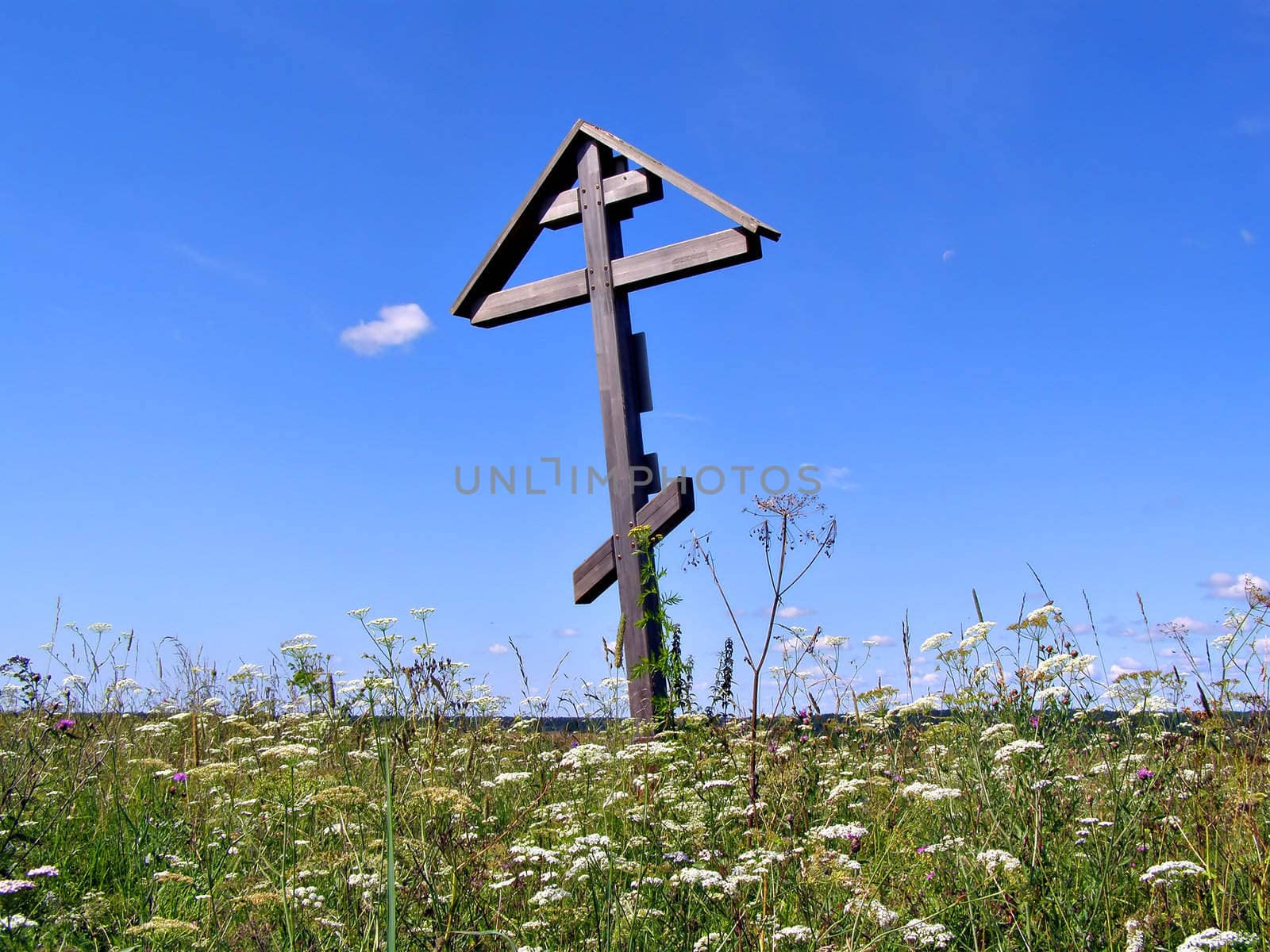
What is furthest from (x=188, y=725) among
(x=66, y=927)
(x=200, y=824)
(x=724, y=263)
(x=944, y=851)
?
(x=944, y=851)

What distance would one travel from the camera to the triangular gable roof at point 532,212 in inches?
263

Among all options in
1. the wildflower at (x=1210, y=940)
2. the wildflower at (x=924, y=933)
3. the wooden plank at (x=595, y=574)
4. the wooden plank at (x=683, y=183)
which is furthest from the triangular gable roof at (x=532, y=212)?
the wildflower at (x=1210, y=940)

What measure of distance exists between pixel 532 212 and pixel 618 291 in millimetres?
1142

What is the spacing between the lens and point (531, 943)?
2488mm

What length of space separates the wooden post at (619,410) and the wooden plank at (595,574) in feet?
0.24

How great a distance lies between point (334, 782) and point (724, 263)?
4.38m

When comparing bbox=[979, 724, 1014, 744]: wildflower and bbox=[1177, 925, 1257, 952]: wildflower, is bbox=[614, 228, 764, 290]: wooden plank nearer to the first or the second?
bbox=[979, 724, 1014, 744]: wildflower

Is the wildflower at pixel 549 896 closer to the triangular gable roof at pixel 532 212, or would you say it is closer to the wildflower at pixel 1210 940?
the wildflower at pixel 1210 940

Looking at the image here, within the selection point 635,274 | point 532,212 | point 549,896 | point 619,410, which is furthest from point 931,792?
point 532,212

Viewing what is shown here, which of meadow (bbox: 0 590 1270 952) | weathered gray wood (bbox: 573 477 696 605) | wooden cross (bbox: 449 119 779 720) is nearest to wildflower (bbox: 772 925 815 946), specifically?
meadow (bbox: 0 590 1270 952)

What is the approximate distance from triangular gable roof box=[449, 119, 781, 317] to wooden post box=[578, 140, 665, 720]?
121 millimetres

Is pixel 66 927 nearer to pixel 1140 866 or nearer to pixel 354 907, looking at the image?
pixel 354 907

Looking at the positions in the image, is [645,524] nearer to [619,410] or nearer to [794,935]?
[619,410]

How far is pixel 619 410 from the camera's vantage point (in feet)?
20.7
